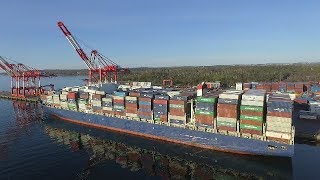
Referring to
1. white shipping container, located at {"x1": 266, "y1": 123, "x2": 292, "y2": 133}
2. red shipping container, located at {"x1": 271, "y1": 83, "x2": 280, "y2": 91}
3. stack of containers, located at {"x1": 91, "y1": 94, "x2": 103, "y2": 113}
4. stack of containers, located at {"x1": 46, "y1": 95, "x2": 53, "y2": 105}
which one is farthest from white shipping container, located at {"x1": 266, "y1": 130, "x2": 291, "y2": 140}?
stack of containers, located at {"x1": 46, "y1": 95, "x2": 53, "y2": 105}

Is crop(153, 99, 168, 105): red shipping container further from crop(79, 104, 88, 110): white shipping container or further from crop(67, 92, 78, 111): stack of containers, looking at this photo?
crop(67, 92, 78, 111): stack of containers

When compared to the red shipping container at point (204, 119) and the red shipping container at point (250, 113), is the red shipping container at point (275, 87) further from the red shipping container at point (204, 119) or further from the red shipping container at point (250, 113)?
the red shipping container at point (250, 113)

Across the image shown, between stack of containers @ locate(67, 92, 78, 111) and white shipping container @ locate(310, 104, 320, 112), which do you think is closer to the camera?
stack of containers @ locate(67, 92, 78, 111)

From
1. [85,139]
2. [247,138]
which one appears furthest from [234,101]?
[85,139]

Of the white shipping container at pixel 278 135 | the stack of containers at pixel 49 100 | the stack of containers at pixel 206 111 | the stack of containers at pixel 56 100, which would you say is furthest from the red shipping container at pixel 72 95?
the white shipping container at pixel 278 135

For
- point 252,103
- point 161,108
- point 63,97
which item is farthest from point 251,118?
point 63,97
